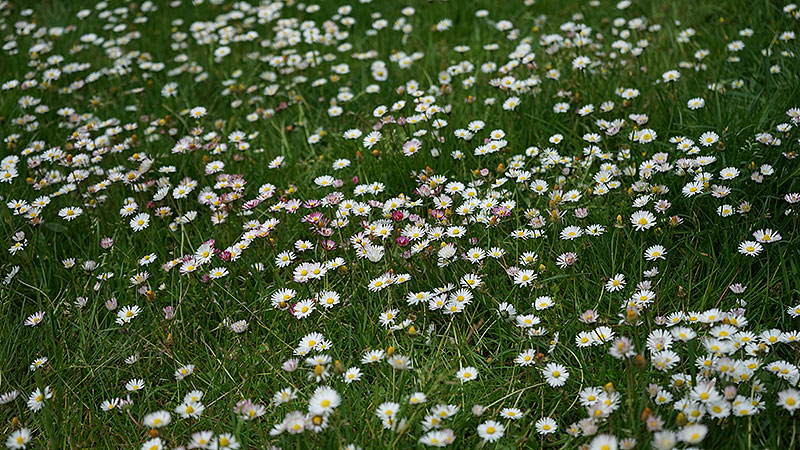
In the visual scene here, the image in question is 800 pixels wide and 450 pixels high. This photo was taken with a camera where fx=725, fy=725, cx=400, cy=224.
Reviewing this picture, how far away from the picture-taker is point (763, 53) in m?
3.46

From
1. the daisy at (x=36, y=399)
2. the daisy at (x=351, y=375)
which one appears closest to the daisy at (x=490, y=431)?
the daisy at (x=351, y=375)

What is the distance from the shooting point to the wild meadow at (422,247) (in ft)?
6.31

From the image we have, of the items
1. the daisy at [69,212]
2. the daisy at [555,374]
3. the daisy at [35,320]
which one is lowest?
the daisy at [35,320]

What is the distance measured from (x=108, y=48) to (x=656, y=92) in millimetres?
3393

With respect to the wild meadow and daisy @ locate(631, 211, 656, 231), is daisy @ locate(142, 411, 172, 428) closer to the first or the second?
the wild meadow

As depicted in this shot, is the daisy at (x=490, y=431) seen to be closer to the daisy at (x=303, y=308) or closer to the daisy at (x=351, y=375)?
the daisy at (x=351, y=375)

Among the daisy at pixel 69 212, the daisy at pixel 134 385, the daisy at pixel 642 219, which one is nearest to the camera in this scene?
the daisy at pixel 134 385

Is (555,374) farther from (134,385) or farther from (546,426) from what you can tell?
(134,385)

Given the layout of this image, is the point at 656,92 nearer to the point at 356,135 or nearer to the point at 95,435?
the point at 356,135

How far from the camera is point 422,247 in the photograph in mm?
2439

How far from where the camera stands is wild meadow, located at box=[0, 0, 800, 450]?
75.7 inches

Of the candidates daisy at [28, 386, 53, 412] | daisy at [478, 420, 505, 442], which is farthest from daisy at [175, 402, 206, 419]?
daisy at [478, 420, 505, 442]

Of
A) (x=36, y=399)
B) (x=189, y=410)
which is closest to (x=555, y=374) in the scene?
(x=189, y=410)

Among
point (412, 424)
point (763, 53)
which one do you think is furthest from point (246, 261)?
point (763, 53)
